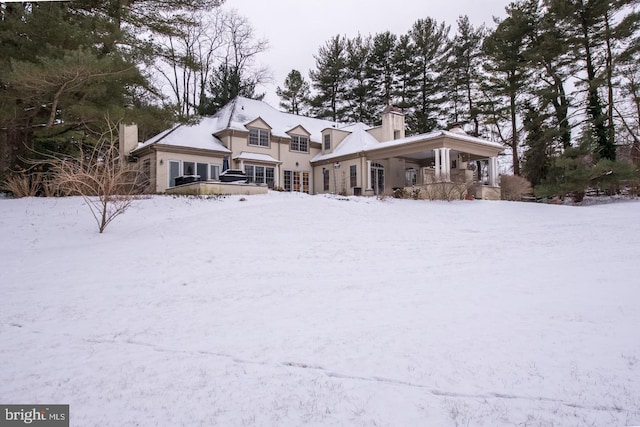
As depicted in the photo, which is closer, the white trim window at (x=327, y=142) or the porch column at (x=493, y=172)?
the porch column at (x=493, y=172)

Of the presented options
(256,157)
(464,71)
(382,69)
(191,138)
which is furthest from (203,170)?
(464,71)

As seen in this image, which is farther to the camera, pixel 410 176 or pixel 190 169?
pixel 410 176

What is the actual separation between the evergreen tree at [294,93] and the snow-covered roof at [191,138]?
46.2ft

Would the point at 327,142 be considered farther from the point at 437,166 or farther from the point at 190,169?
the point at 190,169

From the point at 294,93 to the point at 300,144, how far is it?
40.6ft

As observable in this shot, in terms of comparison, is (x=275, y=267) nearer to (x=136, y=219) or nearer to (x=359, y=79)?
(x=136, y=219)

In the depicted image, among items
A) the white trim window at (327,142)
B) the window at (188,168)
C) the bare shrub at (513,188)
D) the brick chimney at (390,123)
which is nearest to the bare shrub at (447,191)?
the bare shrub at (513,188)

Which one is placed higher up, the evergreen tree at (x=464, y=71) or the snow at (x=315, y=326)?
the evergreen tree at (x=464, y=71)

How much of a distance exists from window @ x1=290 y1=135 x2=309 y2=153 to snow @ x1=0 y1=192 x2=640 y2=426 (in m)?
13.0

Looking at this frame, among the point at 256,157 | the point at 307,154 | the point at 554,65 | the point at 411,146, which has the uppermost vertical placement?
the point at 554,65

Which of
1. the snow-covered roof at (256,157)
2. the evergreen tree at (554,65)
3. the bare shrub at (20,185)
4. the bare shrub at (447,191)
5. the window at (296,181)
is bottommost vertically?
the bare shrub at (447,191)

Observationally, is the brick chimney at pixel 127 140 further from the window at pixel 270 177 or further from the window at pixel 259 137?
the window at pixel 270 177

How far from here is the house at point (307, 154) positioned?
17797mm

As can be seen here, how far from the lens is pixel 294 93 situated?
33.4 meters
